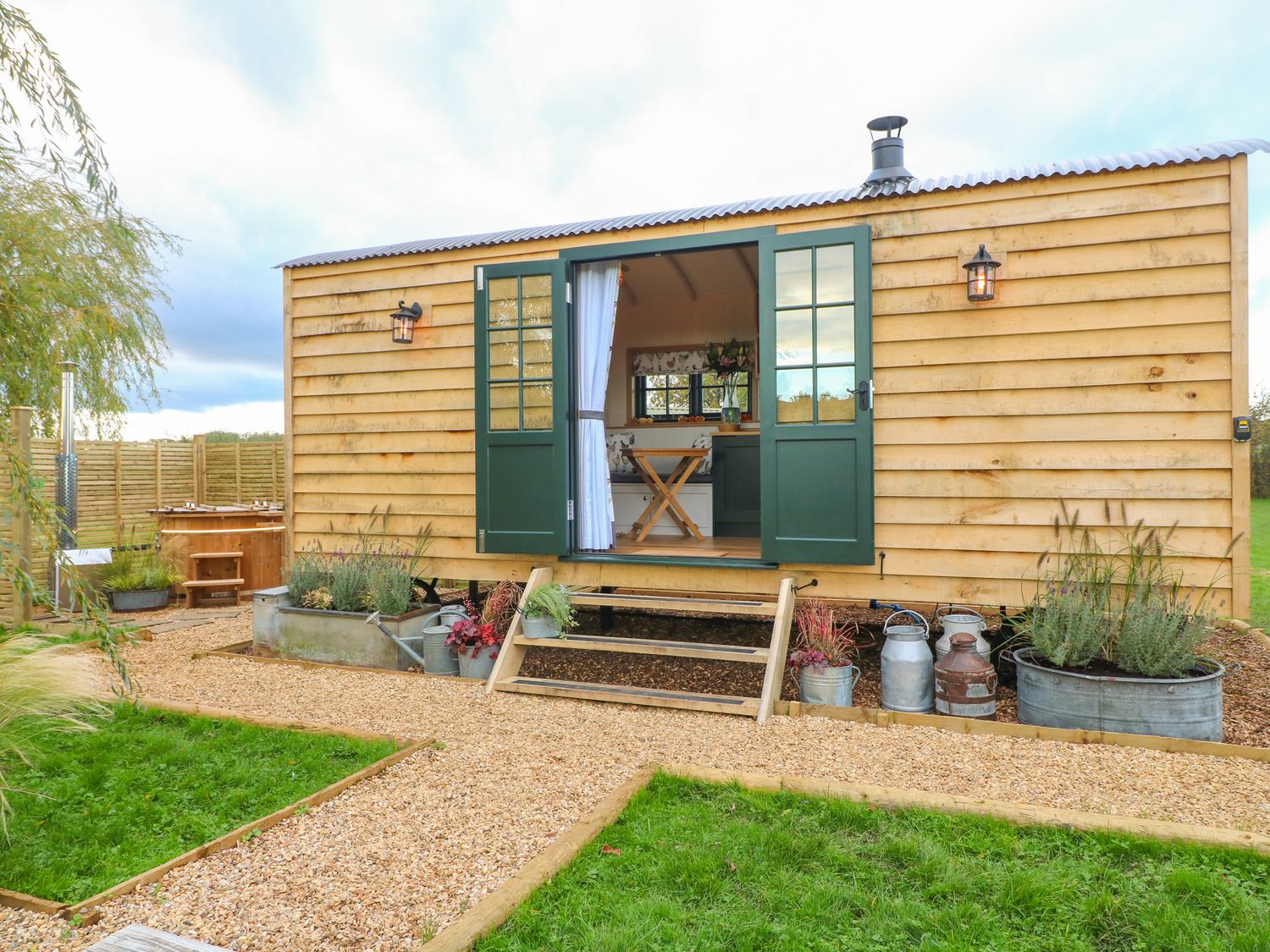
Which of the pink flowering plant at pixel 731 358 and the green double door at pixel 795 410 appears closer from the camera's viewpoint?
the green double door at pixel 795 410

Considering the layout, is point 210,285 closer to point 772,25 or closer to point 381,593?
point 381,593

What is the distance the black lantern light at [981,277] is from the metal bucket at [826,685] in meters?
1.96

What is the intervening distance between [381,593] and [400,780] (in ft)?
6.69

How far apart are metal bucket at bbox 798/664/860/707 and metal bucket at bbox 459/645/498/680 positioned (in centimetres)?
173

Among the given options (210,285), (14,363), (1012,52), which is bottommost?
(14,363)

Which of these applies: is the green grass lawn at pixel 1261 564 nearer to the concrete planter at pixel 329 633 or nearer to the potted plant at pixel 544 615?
the potted plant at pixel 544 615

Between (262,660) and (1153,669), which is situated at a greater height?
(1153,669)

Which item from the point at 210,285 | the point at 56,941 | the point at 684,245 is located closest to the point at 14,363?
the point at 210,285

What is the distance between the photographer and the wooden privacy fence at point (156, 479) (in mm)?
9328

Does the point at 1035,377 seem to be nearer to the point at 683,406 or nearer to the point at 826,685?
the point at 826,685

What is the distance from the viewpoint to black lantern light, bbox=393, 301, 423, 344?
489 cm

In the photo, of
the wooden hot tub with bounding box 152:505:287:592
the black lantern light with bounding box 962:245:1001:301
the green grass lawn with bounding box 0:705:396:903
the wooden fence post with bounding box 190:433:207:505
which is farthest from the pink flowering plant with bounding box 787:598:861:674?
the wooden fence post with bounding box 190:433:207:505

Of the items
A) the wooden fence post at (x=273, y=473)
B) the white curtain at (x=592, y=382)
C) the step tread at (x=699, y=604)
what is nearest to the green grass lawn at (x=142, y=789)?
the step tread at (x=699, y=604)

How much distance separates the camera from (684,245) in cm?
428
